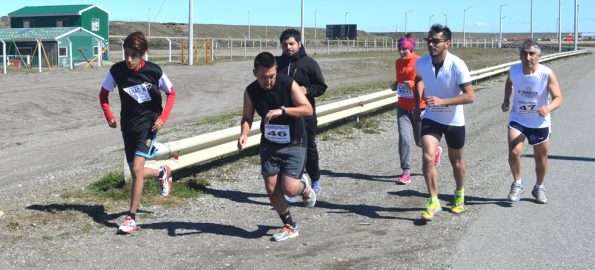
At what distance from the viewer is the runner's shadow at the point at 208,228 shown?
630 centimetres

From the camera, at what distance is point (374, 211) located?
23.6 ft

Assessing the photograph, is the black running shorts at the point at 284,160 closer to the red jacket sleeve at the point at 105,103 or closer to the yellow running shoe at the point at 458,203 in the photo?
the red jacket sleeve at the point at 105,103

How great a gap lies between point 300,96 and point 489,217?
7.52 feet

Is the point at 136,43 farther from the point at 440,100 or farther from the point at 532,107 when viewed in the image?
the point at 532,107

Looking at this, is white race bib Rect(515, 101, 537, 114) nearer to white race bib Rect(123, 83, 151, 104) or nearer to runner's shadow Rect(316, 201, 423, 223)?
runner's shadow Rect(316, 201, 423, 223)

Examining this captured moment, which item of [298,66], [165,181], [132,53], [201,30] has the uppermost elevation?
[201,30]

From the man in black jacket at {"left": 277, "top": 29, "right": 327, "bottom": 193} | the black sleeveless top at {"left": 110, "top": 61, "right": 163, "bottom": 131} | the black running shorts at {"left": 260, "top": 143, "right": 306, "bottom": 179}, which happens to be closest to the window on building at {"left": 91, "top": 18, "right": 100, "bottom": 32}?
the man in black jacket at {"left": 277, "top": 29, "right": 327, "bottom": 193}

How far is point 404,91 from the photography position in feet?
28.4

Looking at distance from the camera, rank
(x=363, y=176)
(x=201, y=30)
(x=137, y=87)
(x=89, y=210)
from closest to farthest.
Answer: (x=137, y=87)
(x=89, y=210)
(x=363, y=176)
(x=201, y=30)

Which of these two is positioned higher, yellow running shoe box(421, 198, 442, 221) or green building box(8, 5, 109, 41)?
green building box(8, 5, 109, 41)

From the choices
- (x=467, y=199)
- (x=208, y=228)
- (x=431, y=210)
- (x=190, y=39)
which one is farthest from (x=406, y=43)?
(x=190, y=39)

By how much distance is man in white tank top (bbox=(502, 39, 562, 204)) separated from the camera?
289 inches

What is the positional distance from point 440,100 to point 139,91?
2677 millimetres

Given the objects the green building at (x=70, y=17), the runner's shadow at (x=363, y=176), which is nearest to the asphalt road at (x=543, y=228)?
the runner's shadow at (x=363, y=176)
